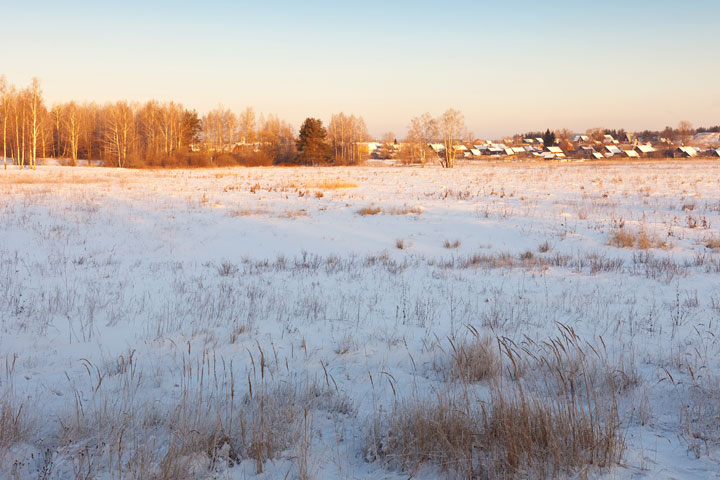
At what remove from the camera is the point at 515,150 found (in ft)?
375

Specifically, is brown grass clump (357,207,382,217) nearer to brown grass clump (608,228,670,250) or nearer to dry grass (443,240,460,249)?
dry grass (443,240,460,249)

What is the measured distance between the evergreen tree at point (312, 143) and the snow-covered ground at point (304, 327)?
186ft

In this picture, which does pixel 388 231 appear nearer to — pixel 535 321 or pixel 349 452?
pixel 535 321

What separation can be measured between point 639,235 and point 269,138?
72.9m

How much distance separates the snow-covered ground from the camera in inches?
116

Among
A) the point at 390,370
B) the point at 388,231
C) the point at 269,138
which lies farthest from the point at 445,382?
the point at 269,138

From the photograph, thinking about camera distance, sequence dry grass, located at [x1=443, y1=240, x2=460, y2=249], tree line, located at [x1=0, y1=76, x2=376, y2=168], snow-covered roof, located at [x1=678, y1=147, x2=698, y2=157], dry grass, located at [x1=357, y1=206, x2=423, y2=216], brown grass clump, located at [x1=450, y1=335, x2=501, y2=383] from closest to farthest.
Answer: brown grass clump, located at [x1=450, y1=335, x2=501, y2=383], dry grass, located at [x1=443, y1=240, x2=460, y2=249], dry grass, located at [x1=357, y1=206, x2=423, y2=216], tree line, located at [x1=0, y1=76, x2=376, y2=168], snow-covered roof, located at [x1=678, y1=147, x2=698, y2=157]

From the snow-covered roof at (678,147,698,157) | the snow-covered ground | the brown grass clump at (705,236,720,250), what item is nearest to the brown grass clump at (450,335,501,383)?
the snow-covered ground

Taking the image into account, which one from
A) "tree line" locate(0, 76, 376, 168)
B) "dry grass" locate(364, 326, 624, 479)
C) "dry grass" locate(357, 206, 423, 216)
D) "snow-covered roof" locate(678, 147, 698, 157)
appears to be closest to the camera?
"dry grass" locate(364, 326, 624, 479)

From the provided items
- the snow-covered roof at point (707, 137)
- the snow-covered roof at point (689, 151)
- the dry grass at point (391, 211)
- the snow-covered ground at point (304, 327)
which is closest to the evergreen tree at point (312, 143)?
the dry grass at point (391, 211)

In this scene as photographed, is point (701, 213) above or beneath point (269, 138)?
beneath

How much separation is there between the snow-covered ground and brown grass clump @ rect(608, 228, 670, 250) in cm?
8

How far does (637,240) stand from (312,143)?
61.7 m

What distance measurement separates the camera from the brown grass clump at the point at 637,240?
1058 cm
